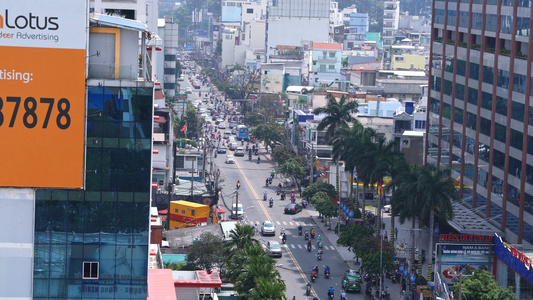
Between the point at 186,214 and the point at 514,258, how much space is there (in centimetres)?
3699

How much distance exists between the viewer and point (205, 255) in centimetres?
7881

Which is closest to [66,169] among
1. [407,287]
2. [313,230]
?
[407,287]

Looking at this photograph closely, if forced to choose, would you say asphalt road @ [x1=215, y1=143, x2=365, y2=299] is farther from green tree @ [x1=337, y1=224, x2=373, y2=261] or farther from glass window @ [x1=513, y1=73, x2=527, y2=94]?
glass window @ [x1=513, y1=73, x2=527, y2=94]

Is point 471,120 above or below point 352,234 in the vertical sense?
above

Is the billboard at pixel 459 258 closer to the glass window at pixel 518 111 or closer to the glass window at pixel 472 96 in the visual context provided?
the glass window at pixel 518 111

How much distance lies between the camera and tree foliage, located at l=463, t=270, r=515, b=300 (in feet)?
215

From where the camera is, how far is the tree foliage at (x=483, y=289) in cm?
6562

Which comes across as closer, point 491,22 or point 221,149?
point 491,22

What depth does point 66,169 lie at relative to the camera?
43.5 metres

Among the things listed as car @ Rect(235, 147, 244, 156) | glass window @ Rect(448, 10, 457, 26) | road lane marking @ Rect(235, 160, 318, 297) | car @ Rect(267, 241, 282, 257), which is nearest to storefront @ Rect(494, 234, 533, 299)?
road lane marking @ Rect(235, 160, 318, 297)

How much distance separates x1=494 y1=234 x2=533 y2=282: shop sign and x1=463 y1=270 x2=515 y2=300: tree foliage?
3283 mm

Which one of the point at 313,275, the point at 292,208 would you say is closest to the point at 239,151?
the point at 292,208

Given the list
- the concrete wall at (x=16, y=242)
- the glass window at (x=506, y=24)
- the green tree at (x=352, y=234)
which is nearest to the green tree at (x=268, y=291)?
the concrete wall at (x=16, y=242)

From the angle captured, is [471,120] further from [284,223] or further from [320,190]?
[320,190]
